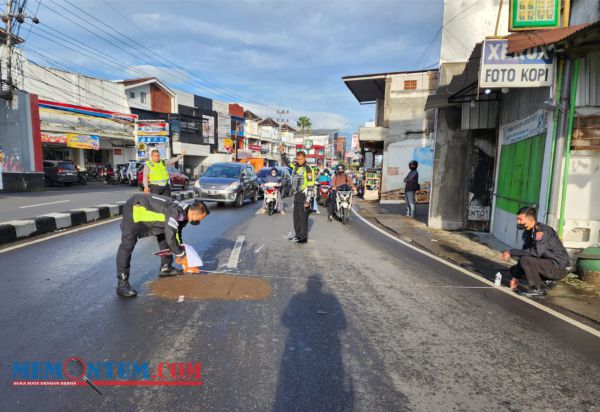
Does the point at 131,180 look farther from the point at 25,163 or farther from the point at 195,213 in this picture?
the point at 195,213

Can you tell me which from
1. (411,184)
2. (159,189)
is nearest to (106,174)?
(159,189)

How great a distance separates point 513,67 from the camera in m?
6.71

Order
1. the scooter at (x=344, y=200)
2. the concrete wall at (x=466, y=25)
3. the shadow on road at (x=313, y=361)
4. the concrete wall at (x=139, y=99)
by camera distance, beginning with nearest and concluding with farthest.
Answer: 1. the shadow on road at (x=313, y=361)
2. the concrete wall at (x=466, y=25)
3. the scooter at (x=344, y=200)
4. the concrete wall at (x=139, y=99)

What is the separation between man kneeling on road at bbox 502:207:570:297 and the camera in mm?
5109

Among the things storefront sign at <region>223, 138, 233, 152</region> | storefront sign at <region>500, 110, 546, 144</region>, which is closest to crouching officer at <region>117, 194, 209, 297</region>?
storefront sign at <region>500, 110, 546, 144</region>

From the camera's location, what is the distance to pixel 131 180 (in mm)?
26656

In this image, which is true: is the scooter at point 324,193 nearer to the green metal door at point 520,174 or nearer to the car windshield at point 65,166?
the green metal door at point 520,174

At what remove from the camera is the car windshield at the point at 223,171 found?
15.0 m

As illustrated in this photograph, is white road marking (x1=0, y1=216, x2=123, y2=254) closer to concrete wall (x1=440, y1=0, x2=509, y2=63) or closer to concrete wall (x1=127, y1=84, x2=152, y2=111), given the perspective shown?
concrete wall (x1=440, y1=0, x2=509, y2=63)

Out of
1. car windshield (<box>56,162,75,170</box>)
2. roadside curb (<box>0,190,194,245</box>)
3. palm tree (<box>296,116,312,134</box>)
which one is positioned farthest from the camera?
palm tree (<box>296,116,312,134</box>)

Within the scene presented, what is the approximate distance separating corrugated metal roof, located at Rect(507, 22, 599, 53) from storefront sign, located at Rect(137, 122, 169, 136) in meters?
22.9

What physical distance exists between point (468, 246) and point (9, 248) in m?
9.44

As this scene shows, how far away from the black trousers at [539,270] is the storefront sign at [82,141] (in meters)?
29.8

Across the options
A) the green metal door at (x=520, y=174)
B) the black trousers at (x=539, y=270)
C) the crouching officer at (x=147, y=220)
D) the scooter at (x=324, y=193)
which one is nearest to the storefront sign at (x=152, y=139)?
the scooter at (x=324, y=193)
